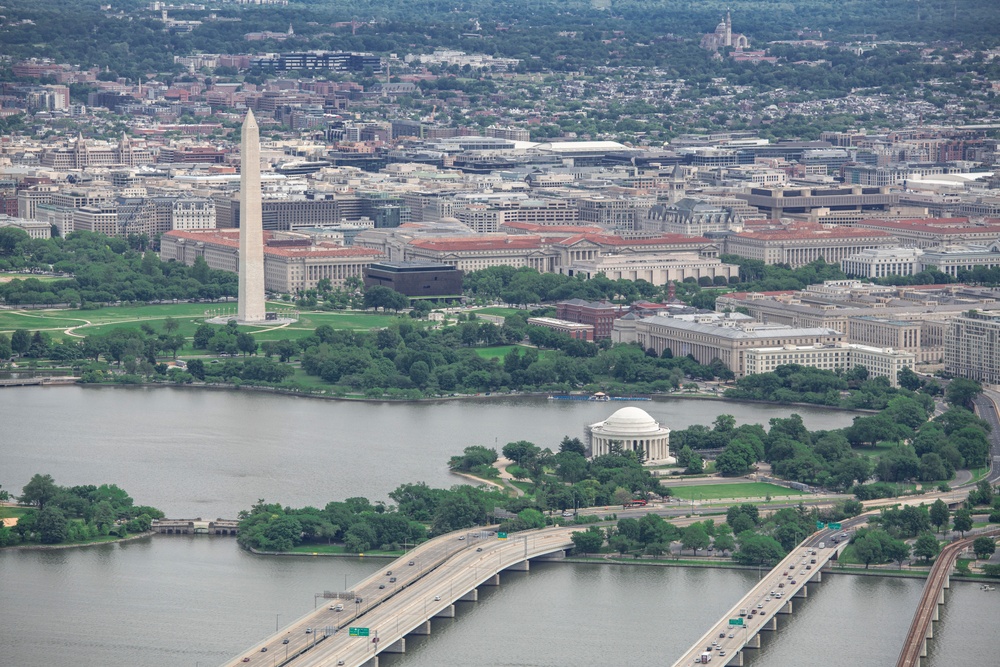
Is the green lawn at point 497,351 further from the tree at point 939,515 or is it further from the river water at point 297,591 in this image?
the tree at point 939,515

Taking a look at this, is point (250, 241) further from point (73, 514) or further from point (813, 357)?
point (73, 514)

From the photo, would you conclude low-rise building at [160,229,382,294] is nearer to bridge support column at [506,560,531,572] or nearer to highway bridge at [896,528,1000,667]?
bridge support column at [506,560,531,572]

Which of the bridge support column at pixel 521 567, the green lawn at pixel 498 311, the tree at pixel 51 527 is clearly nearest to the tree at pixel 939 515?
the bridge support column at pixel 521 567

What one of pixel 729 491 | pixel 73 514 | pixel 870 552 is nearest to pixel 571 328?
pixel 729 491

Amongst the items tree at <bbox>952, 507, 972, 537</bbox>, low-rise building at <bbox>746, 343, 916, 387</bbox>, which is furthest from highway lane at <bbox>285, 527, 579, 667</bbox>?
low-rise building at <bbox>746, 343, 916, 387</bbox>

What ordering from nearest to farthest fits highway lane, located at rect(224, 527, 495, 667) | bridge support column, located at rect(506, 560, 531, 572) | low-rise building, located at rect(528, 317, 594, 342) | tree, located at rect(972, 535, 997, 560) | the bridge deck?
highway lane, located at rect(224, 527, 495, 667)
the bridge deck
bridge support column, located at rect(506, 560, 531, 572)
tree, located at rect(972, 535, 997, 560)
low-rise building, located at rect(528, 317, 594, 342)
